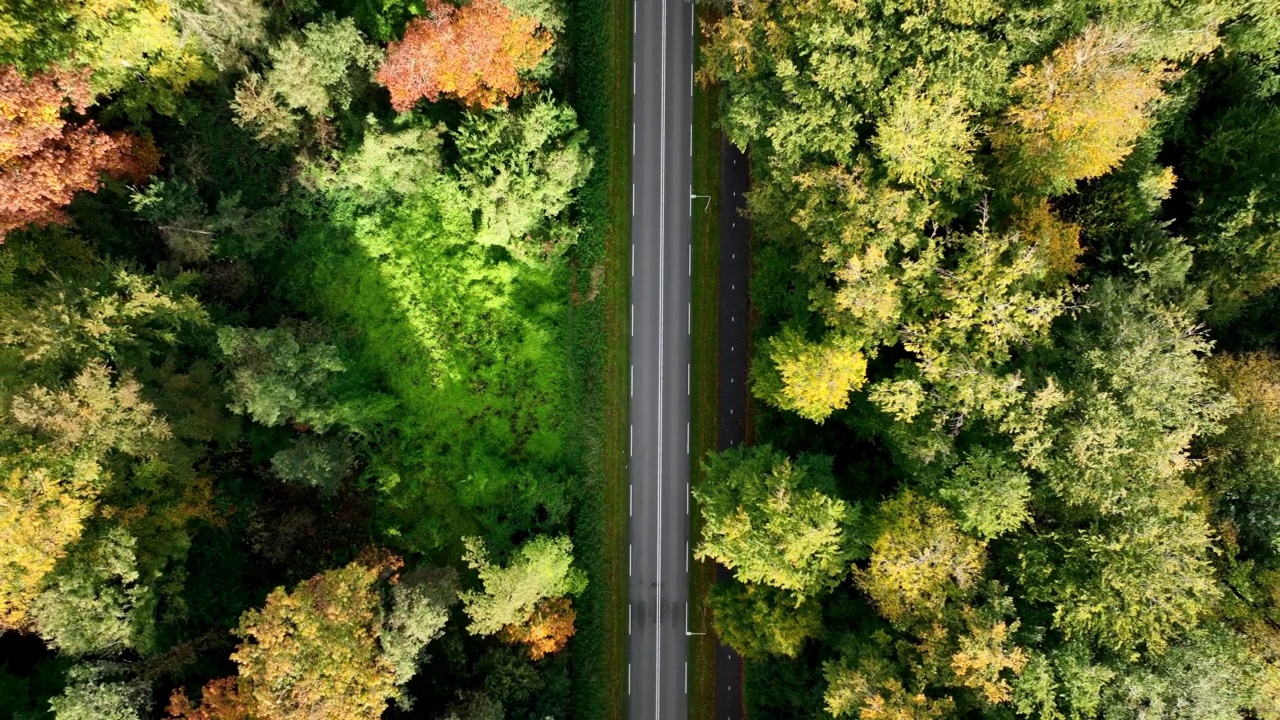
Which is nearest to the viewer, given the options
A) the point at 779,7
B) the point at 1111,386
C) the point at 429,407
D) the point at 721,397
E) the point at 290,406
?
the point at 1111,386

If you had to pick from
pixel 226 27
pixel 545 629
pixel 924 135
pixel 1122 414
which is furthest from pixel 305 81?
pixel 1122 414

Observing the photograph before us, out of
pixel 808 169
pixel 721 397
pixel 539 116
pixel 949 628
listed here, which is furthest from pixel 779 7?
pixel 949 628

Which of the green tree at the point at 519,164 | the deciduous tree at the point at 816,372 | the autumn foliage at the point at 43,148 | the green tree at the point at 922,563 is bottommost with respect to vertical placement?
the green tree at the point at 922,563

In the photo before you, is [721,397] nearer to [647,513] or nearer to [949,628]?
[647,513]

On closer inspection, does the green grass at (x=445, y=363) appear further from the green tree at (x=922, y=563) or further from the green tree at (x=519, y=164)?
the green tree at (x=922, y=563)

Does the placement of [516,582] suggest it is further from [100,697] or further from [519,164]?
[519,164]

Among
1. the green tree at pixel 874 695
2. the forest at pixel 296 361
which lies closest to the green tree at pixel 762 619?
the green tree at pixel 874 695
